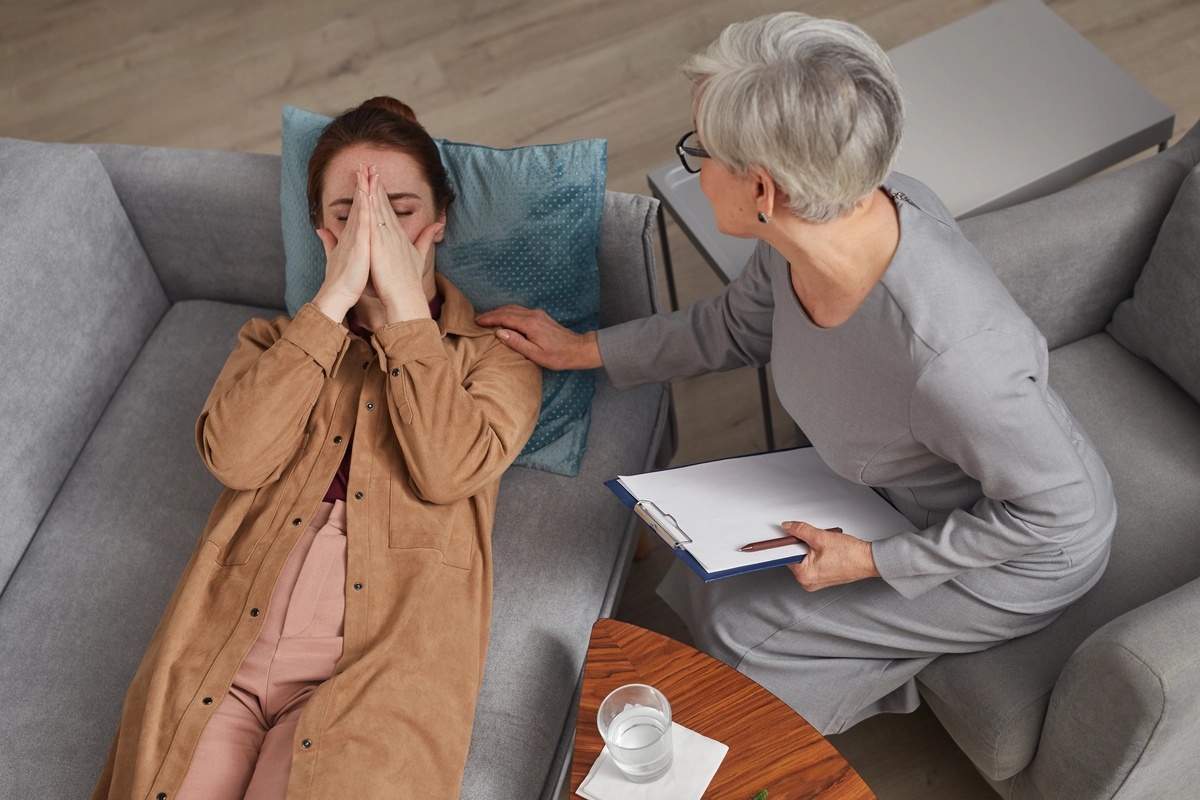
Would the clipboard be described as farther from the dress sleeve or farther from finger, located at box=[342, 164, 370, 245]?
finger, located at box=[342, 164, 370, 245]

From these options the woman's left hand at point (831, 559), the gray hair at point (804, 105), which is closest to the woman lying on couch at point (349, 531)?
the woman's left hand at point (831, 559)

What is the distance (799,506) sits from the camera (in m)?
1.62

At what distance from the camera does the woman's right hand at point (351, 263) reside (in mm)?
1663

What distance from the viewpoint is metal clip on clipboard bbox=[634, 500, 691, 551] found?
1.52 m

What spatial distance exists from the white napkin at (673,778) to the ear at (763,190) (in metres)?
0.68

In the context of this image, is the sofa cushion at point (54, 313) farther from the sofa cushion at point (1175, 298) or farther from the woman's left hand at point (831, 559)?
the sofa cushion at point (1175, 298)

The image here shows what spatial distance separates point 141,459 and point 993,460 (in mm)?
1488

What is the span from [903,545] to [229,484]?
3.30 feet

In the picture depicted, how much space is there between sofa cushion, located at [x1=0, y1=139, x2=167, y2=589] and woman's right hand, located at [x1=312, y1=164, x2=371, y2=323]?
612mm

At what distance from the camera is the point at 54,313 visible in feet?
6.50

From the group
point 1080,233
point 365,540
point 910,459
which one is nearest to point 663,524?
A: point 910,459

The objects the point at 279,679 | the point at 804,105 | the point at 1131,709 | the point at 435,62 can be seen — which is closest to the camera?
the point at 804,105

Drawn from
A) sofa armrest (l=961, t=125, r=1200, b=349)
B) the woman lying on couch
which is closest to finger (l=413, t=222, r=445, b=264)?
the woman lying on couch

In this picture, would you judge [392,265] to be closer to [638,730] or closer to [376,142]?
[376,142]
